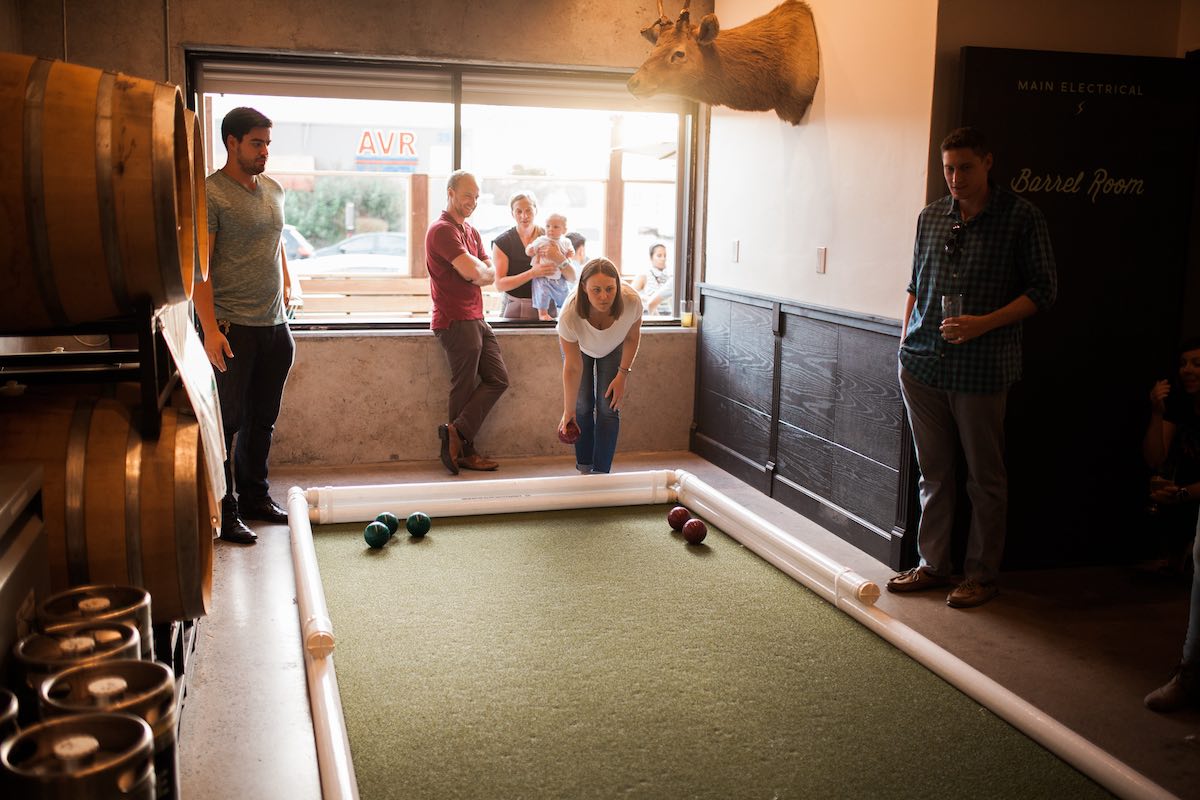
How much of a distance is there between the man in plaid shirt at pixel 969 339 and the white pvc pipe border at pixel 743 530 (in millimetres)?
439

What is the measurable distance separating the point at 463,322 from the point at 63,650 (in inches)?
168

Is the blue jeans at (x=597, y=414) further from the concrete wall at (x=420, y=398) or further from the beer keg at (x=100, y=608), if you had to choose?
the beer keg at (x=100, y=608)

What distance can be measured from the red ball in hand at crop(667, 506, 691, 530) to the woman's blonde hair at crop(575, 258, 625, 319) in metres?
1.02

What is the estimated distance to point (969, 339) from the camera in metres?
3.94

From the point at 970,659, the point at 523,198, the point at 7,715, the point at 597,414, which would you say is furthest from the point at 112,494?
the point at 523,198

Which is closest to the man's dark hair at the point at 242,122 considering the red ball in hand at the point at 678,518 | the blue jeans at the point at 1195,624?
the red ball in hand at the point at 678,518

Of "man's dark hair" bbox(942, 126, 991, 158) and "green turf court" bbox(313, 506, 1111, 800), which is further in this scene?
"man's dark hair" bbox(942, 126, 991, 158)

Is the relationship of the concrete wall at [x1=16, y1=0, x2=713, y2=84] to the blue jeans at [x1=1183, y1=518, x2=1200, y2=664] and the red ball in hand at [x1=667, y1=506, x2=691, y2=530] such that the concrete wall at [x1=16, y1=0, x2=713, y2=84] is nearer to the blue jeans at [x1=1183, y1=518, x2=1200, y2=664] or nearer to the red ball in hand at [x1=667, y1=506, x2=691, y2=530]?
the red ball in hand at [x1=667, y1=506, x2=691, y2=530]

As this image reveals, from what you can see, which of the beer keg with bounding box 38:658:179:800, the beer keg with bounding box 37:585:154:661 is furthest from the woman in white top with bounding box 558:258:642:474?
the beer keg with bounding box 38:658:179:800

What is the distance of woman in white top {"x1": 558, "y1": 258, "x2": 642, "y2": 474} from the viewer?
5.19m

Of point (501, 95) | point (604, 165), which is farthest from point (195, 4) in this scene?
point (604, 165)

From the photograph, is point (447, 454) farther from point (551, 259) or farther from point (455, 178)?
point (455, 178)

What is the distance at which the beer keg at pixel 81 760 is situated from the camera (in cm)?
150

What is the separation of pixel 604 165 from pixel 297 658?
395 cm
